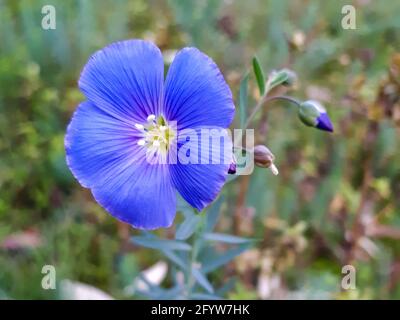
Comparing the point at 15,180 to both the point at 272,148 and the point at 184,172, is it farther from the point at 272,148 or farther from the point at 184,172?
the point at 184,172

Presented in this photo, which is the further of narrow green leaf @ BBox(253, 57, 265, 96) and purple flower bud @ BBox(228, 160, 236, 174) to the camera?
narrow green leaf @ BBox(253, 57, 265, 96)

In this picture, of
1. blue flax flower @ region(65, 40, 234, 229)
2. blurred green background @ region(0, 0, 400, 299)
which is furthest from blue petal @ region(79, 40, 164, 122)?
blurred green background @ region(0, 0, 400, 299)

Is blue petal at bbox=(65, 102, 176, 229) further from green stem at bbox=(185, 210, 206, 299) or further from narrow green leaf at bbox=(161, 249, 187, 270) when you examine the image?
narrow green leaf at bbox=(161, 249, 187, 270)

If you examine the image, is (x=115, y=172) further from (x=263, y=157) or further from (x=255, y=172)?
(x=255, y=172)

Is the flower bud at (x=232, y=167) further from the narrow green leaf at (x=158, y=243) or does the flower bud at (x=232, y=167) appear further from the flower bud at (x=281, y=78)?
the narrow green leaf at (x=158, y=243)

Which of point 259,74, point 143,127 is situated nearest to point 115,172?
point 143,127

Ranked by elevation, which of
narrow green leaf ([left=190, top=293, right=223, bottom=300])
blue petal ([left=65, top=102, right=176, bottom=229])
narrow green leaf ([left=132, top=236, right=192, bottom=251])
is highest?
blue petal ([left=65, top=102, right=176, bottom=229])
